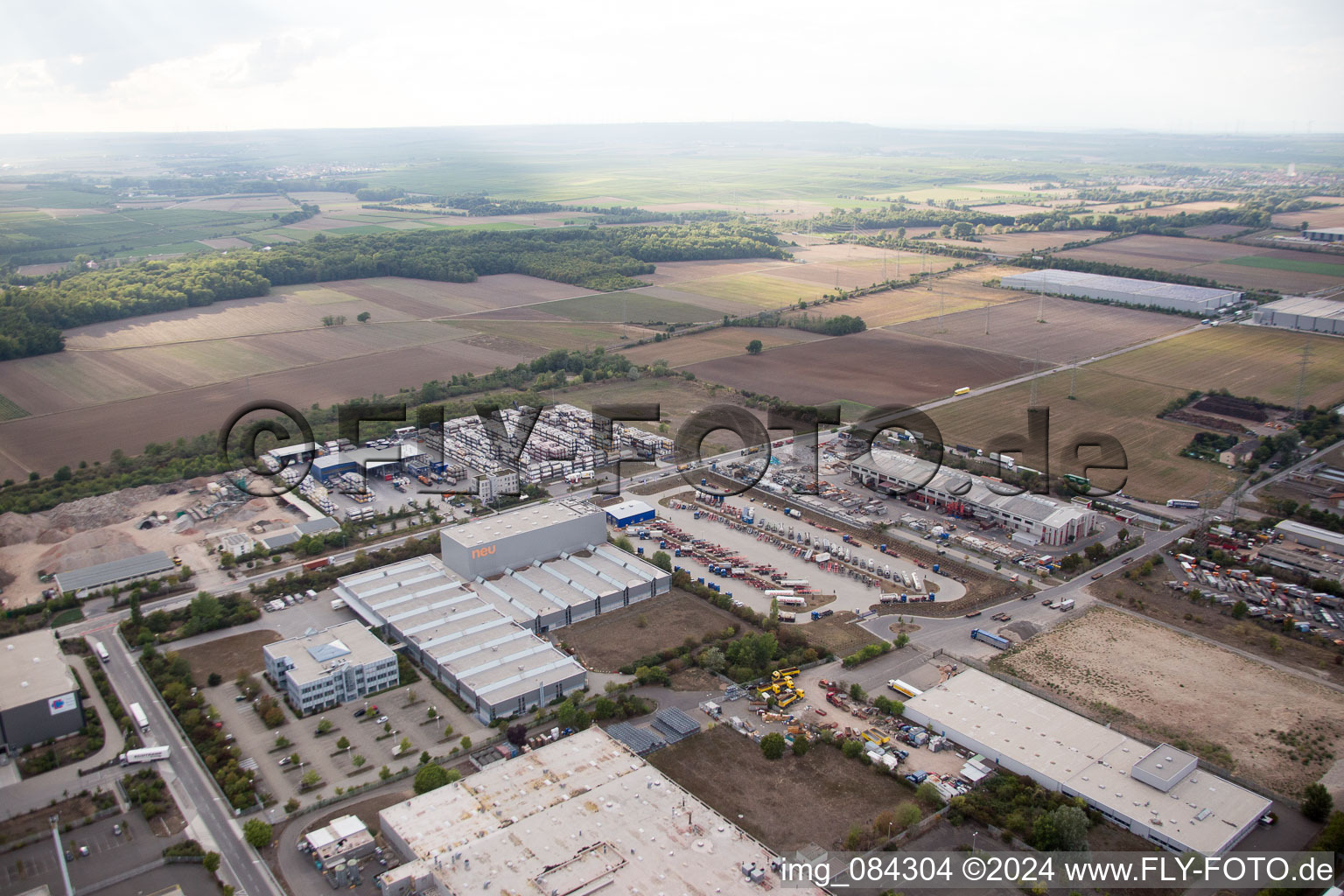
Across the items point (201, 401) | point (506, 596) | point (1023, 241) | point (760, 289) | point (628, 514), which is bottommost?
point (506, 596)

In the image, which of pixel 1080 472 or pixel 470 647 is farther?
pixel 1080 472

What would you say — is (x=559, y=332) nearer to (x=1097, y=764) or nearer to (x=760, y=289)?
(x=760, y=289)

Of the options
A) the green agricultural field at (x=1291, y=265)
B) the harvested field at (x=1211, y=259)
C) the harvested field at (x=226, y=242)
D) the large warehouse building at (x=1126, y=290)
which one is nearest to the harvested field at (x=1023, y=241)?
the harvested field at (x=1211, y=259)

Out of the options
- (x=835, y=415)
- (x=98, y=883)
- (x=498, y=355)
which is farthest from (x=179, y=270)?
(x=98, y=883)

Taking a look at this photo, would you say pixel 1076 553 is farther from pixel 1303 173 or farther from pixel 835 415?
pixel 1303 173

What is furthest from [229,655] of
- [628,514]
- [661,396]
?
[661,396]

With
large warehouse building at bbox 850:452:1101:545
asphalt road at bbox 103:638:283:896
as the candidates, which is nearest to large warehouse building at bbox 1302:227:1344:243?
large warehouse building at bbox 850:452:1101:545
